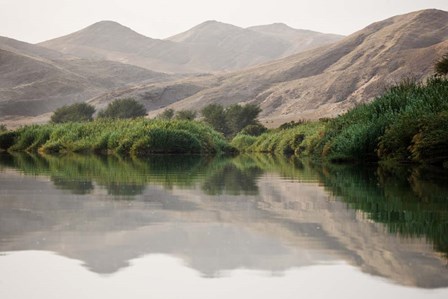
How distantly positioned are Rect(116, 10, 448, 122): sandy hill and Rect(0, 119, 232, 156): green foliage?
65921mm

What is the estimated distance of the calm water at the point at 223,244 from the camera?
18.2 ft

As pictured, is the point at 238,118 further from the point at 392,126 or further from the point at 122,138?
the point at 392,126

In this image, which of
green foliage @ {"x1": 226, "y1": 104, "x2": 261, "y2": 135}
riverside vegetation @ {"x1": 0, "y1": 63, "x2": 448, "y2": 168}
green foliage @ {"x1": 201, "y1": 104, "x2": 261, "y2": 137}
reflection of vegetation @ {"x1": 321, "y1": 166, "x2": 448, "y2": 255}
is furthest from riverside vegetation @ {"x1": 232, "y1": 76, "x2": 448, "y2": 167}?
green foliage @ {"x1": 226, "y1": 104, "x2": 261, "y2": 135}

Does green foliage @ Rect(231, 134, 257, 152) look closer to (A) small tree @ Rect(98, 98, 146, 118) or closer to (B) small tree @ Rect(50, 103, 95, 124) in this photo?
(B) small tree @ Rect(50, 103, 95, 124)

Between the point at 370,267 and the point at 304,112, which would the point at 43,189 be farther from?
the point at 304,112

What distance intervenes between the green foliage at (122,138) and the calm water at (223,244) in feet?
85.2

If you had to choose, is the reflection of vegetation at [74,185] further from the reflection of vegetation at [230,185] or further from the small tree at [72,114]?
the small tree at [72,114]

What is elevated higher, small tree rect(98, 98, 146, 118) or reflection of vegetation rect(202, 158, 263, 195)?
small tree rect(98, 98, 146, 118)

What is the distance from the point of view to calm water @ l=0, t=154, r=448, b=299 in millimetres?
5543

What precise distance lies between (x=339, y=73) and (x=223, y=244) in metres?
138

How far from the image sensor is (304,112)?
409ft

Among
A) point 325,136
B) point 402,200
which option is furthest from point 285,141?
point 402,200

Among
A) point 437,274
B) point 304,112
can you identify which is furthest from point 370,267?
point 304,112

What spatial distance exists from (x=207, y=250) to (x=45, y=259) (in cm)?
127
